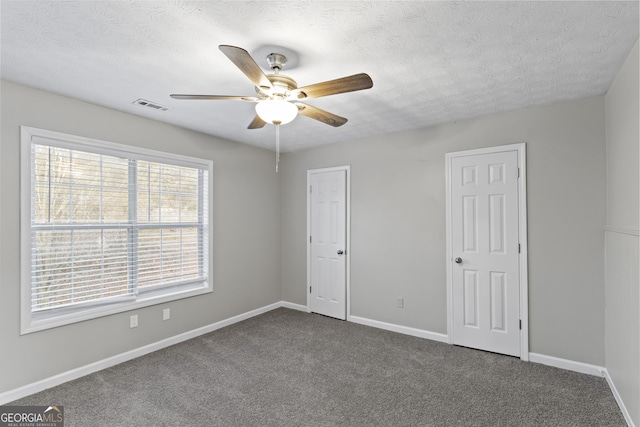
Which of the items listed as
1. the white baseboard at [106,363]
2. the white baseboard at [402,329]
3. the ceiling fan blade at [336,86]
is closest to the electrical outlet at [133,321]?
the white baseboard at [106,363]

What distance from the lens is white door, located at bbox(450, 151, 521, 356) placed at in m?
3.17

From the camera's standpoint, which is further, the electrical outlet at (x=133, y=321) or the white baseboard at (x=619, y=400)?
the electrical outlet at (x=133, y=321)

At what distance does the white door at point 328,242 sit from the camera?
4.39 meters

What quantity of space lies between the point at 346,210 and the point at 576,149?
8.19 ft

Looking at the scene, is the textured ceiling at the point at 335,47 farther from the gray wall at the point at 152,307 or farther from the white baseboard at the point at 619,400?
the white baseboard at the point at 619,400

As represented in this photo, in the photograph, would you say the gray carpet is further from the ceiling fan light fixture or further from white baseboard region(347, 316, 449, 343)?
the ceiling fan light fixture

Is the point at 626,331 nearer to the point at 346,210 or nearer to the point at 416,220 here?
the point at 416,220

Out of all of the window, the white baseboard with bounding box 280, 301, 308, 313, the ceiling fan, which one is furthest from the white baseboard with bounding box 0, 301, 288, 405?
the ceiling fan

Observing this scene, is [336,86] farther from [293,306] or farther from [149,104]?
[293,306]

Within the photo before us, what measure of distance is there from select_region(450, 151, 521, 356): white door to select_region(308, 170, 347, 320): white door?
1.45 meters

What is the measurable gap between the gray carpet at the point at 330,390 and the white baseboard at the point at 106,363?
6cm

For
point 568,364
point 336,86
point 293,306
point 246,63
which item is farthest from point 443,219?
point 246,63

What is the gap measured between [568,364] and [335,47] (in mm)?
3322

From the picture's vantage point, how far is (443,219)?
3.58m
